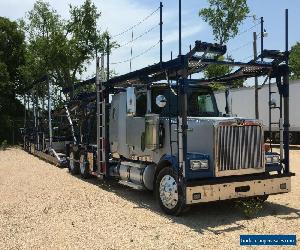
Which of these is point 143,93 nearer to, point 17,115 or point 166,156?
point 166,156

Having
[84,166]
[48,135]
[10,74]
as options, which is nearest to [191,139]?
[84,166]

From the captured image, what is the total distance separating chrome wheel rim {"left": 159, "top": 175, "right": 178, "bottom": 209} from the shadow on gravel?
0.26 meters

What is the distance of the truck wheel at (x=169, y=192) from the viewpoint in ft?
25.7

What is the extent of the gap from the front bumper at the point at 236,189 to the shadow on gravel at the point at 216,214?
411 mm

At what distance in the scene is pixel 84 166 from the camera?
43.5 feet

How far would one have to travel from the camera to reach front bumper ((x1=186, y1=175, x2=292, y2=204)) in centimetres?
759

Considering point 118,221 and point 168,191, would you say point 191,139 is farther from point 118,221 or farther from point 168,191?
point 118,221

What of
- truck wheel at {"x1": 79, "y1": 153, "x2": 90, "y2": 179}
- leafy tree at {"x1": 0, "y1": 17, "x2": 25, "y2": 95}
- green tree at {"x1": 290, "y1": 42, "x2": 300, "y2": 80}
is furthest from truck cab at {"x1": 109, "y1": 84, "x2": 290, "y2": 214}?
green tree at {"x1": 290, "y1": 42, "x2": 300, "y2": 80}

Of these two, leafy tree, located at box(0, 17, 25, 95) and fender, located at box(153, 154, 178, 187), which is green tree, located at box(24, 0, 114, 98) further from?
fender, located at box(153, 154, 178, 187)

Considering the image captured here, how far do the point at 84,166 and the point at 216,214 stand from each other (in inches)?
236

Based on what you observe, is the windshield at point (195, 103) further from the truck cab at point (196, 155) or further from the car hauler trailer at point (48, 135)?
the car hauler trailer at point (48, 135)

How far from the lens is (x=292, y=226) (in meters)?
7.30

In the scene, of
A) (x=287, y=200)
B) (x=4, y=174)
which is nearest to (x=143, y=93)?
(x=287, y=200)

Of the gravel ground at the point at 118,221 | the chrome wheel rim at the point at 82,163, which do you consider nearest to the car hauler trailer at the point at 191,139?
the gravel ground at the point at 118,221
